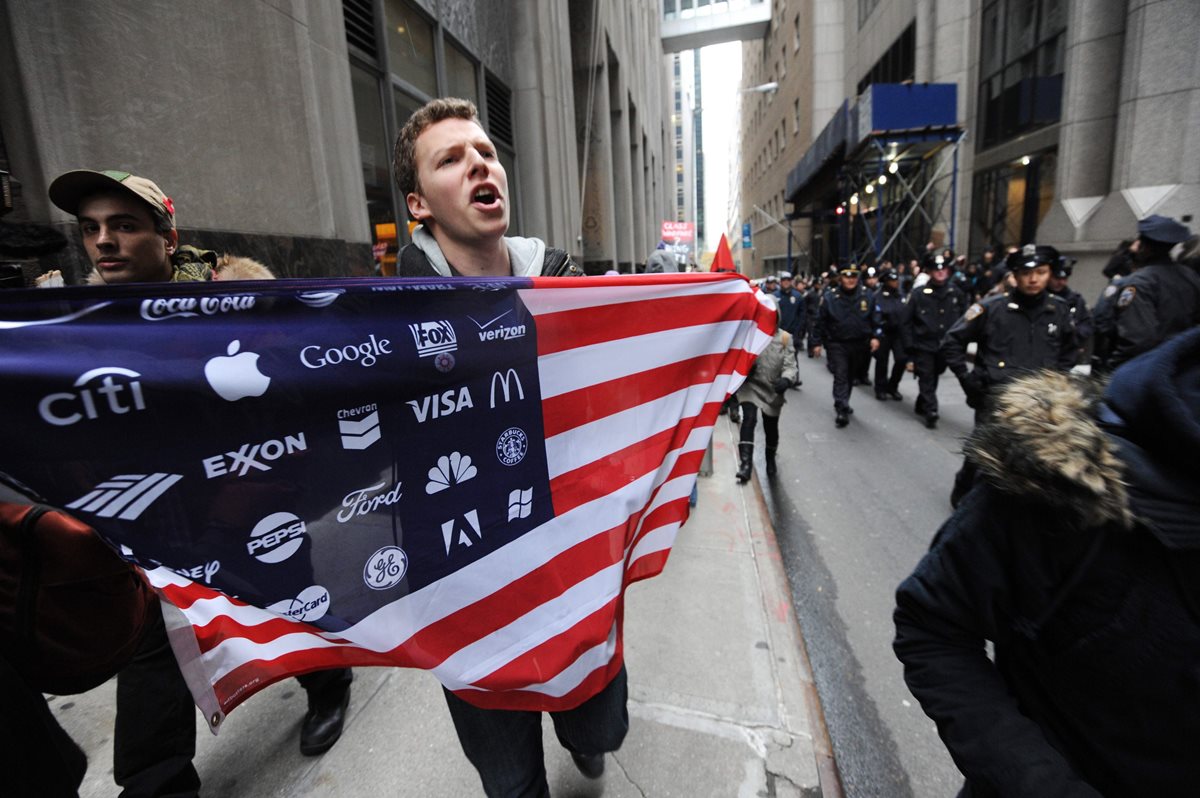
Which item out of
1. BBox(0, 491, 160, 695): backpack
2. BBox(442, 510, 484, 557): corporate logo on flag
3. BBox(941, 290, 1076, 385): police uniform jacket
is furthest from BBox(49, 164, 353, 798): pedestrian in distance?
BBox(941, 290, 1076, 385): police uniform jacket

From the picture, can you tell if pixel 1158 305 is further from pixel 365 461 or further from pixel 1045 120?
pixel 1045 120

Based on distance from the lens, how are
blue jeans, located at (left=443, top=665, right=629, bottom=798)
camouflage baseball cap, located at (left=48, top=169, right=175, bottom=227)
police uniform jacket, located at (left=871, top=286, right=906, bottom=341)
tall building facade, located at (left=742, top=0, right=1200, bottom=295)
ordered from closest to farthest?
1. blue jeans, located at (left=443, top=665, right=629, bottom=798)
2. camouflage baseball cap, located at (left=48, top=169, right=175, bottom=227)
3. police uniform jacket, located at (left=871, top=286, right=906, bottom=341)
4. tall building facade, located at (left=742, top=0, right=1200, bottom=295)

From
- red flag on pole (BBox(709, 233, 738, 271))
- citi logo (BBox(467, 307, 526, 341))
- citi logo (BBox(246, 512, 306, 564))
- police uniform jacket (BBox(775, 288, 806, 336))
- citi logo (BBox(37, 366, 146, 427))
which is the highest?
red flag on pole (BBox(709, 233, 738, 271))

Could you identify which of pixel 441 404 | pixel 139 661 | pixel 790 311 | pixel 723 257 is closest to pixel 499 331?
pixel 441 404

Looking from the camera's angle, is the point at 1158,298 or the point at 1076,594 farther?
the point at 1158,298

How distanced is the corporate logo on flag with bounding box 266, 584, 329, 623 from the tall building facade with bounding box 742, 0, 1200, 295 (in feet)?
55.5

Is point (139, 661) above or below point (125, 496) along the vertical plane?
below

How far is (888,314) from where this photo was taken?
8.53 m

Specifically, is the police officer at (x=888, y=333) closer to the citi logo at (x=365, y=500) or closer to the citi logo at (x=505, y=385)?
the citi logo at (x=505, y=385)

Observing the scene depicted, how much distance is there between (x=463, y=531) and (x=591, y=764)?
1258mm

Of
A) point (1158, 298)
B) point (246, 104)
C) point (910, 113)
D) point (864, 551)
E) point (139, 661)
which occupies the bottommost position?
point (864, 551)

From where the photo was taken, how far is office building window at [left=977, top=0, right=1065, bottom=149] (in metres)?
14.2

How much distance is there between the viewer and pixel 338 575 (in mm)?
1268

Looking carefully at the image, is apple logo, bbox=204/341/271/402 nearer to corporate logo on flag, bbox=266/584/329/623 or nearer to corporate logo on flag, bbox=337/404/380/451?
corporate logo on flag, bbox=337/404/380/451
